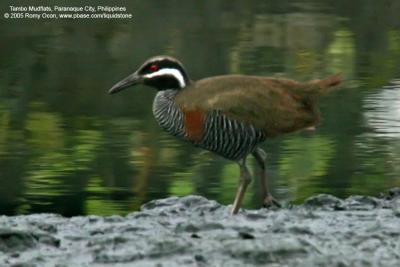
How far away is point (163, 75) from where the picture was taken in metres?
9.90

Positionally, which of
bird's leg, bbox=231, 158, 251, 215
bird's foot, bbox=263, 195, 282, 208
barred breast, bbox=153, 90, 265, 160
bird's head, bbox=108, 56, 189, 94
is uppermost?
bird's head, bbox=108, 56, 189, 94

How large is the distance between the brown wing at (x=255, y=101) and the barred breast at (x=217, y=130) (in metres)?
0.05

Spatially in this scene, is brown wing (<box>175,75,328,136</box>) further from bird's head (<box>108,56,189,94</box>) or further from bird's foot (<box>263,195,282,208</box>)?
bird's foot (<box>263,195,282,208</box>)

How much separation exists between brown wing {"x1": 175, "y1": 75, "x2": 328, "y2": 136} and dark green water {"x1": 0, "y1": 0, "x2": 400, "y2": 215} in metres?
0.77

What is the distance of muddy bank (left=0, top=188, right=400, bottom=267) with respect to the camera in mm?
7238

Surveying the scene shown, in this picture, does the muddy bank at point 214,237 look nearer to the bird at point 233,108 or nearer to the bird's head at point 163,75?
the bird at point 233,108

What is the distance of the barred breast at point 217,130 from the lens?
9.60 meters

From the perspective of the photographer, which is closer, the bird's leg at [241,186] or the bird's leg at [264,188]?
the bird's leg at [241,186]

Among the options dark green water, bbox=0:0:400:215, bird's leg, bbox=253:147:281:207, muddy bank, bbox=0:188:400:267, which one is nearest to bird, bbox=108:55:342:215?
bird's leg, bbox=253:147:281:207

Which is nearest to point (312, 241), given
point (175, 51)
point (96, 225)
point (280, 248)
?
point (280, 248)

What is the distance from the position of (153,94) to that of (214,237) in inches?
288

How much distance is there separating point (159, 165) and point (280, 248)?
4.42 m

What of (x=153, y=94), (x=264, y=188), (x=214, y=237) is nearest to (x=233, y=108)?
(x=264, y=188)

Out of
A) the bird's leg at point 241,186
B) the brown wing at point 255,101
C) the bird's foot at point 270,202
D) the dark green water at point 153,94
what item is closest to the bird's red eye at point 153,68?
the brown wing at point 255,101
